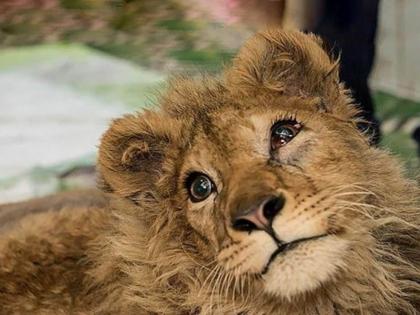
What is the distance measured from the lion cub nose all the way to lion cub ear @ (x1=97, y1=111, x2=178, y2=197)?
306mm

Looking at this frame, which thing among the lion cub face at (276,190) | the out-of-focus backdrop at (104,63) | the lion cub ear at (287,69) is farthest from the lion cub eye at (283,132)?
the out-of-focus backdrop at (104,63)

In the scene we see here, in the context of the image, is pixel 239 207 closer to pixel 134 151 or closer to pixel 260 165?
pixel 260 165

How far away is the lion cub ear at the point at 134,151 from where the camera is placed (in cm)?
169

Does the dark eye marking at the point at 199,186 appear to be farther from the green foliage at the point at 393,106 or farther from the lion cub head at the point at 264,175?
the green foliage at the point at 393,106

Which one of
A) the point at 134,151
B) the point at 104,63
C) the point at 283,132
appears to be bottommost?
the point at 104,63

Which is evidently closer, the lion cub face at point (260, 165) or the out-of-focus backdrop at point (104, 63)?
the lion cub face at point (260, 165)

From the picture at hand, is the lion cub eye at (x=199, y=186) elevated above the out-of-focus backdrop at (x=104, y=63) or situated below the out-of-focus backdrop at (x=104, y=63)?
above

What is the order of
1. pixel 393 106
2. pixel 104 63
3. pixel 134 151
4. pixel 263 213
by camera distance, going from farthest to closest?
pixel 104 63, pixel 393 106, pixel 134 151, pixel 263 213

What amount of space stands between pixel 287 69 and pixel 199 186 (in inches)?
11.6

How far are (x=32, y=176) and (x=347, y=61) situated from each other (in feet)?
3.19

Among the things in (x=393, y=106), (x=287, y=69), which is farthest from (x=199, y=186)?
(x=393, y=106)

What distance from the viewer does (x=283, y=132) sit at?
5.23 ft

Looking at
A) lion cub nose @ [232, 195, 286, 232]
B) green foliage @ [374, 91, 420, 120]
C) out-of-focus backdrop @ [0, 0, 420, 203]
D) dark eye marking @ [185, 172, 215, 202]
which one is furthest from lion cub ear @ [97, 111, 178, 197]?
green foliage @ [374, 91, 420, 120]

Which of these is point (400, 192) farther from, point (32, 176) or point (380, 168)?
point (32, 176)
